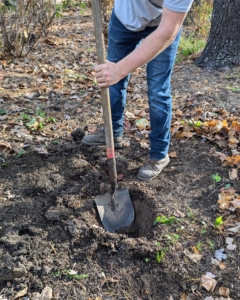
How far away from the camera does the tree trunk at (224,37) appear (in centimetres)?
507

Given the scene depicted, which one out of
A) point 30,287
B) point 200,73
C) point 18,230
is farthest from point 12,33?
point 30,287

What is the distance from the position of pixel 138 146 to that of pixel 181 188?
834 mm

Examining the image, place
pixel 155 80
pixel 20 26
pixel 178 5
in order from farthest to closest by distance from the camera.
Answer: pixel 20 26
pixel 155 80
pixel 178 5

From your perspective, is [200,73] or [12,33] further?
[12,33]

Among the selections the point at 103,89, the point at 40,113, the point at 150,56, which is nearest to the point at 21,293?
the point at 103,89

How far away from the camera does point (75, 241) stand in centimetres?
264

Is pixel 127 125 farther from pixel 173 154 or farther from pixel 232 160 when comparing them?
pixel 232 160

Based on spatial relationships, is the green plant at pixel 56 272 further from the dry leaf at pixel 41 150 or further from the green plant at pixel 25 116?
the green plant at pixel 25 116

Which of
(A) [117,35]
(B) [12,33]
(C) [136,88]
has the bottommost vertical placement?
(C) [136,88]

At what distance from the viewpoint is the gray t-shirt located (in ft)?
8.80

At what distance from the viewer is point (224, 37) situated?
5.21m

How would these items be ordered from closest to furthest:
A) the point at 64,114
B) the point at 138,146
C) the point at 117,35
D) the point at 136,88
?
the point at 117,35 → the point at 138,146 → the point at 64,114 → the point at 136,88

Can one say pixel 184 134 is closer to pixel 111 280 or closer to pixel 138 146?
pixel 138 146

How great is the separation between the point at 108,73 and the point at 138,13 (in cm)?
73
